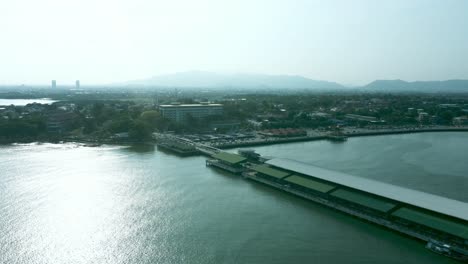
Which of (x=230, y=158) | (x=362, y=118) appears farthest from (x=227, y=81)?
(x=230, y=158)

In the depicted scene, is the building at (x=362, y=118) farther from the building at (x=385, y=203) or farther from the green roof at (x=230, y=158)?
the building at (x=385, y=203)

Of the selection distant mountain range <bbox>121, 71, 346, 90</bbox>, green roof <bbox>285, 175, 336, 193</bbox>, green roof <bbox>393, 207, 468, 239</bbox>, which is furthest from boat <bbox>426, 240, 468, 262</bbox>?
distant mountain range <bbox>121, 71, 346, 90</bbox>

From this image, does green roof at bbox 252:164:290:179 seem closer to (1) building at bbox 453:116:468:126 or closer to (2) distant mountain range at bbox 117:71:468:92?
(1) building at bbox 453:116:468:126

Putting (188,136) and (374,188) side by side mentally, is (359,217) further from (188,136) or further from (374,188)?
(188,136)

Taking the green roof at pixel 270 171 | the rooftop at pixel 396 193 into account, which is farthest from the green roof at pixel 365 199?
the green roof at pixel 270 171

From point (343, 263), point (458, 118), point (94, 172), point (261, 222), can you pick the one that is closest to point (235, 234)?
point (261, 222)

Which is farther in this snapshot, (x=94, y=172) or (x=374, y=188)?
(x=94, y=172)
